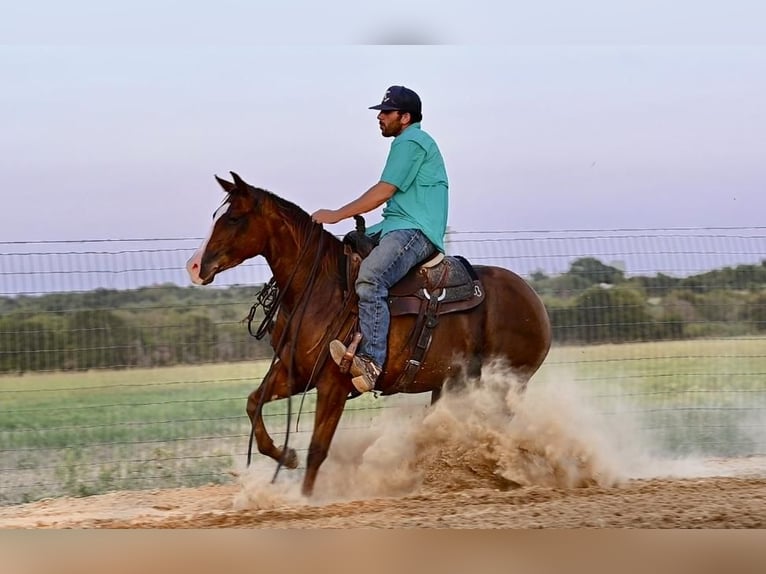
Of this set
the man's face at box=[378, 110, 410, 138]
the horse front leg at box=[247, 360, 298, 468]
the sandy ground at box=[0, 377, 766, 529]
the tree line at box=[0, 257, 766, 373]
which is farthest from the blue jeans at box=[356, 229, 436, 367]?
the tree line at box=[0, 257, 766, 373]

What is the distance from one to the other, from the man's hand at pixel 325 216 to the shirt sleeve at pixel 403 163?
1.35 ft

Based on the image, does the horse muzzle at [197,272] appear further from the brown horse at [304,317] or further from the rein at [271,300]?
the rein at [271,300]

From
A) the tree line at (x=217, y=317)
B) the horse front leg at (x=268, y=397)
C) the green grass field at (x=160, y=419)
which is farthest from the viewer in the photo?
the green grass field at (x=160, y=419)

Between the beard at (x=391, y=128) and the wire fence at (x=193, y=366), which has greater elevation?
the beard at (x=391, y=128)

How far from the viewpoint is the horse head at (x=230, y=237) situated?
7.70m

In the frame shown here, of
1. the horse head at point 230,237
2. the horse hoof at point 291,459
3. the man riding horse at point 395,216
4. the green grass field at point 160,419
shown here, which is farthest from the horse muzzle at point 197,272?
the green grass field at point 160,419

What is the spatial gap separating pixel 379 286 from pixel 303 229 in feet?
2.37

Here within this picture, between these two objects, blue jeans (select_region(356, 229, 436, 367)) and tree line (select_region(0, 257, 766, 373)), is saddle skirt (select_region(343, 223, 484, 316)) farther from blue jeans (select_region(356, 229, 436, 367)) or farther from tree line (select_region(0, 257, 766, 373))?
tree line (select_region(0, 257, 766, 373))

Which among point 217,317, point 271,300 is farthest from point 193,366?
point 271,300

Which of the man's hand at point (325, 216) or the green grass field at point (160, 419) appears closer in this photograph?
the man's hand at point (325, 216)

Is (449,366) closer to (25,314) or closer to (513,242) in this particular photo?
(513,242)

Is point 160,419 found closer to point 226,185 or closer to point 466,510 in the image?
point 226,185

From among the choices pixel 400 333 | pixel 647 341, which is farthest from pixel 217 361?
pixel 647 341

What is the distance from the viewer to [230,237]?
7832 millimetres
